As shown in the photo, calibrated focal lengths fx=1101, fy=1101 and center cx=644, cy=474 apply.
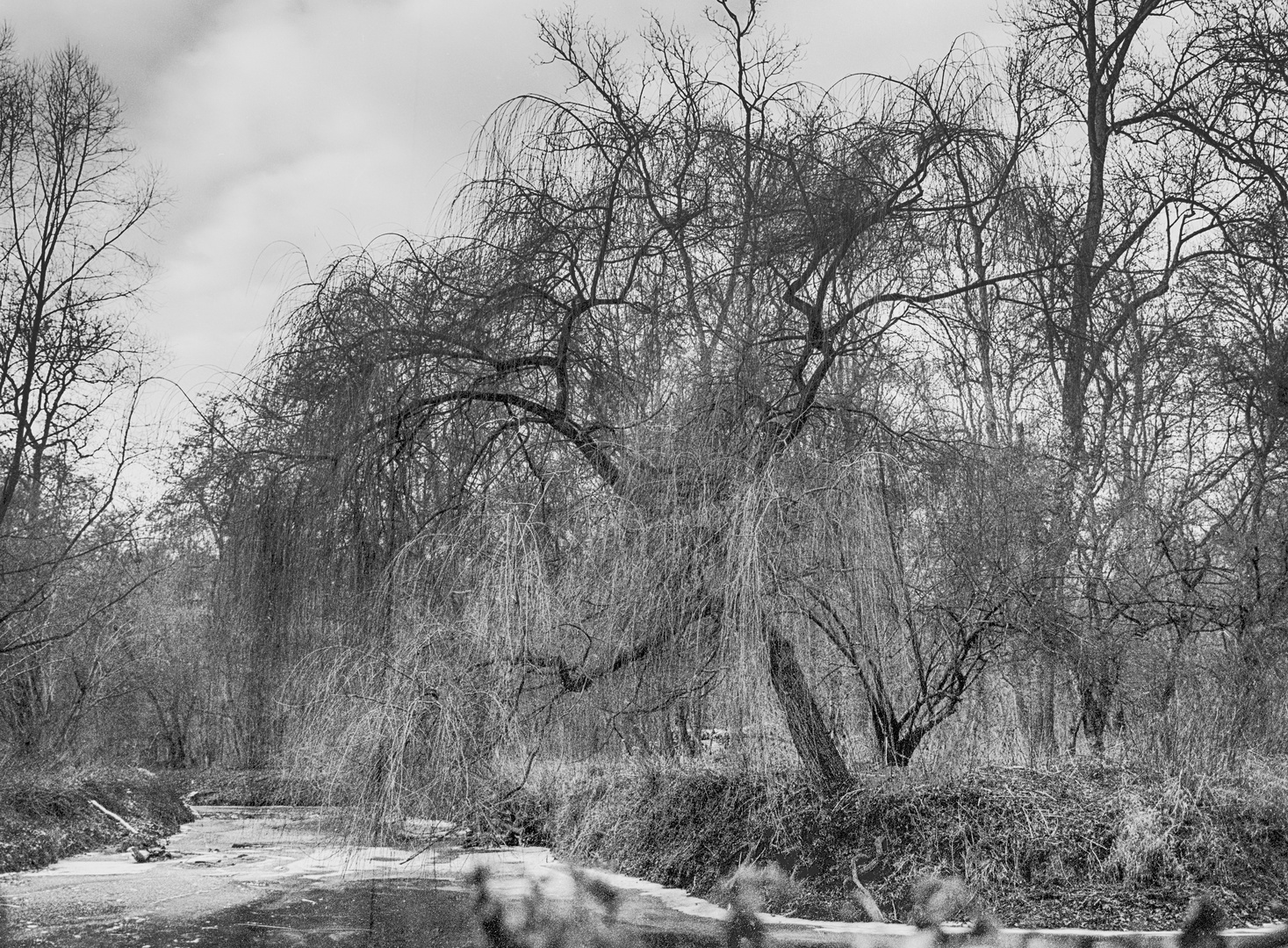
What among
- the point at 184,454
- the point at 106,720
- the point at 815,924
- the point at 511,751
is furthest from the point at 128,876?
the point at 106,720

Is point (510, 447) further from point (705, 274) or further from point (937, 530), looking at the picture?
point (937, 530)

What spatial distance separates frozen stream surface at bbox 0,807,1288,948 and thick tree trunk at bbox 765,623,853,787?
1.12 meters

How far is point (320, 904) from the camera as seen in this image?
7.94 m

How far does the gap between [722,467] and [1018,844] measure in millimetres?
2976

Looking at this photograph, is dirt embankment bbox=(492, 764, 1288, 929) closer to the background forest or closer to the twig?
the background forest

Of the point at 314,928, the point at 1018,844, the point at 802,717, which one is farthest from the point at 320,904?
the point at 1018,844

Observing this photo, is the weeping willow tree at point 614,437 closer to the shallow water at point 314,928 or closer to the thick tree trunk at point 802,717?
the thick tree trunk at point 802,717

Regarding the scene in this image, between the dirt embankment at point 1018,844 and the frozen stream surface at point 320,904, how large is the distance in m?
0.32

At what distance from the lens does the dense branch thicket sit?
21.0 feet

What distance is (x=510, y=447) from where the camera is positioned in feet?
26.3

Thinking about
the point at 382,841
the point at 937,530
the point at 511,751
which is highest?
the point at 937,530

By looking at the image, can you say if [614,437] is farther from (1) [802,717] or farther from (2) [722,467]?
(1) [802,717]

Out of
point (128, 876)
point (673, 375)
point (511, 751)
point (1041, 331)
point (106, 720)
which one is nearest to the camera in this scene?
point (511, 751)

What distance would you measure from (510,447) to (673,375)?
1.45 metres
